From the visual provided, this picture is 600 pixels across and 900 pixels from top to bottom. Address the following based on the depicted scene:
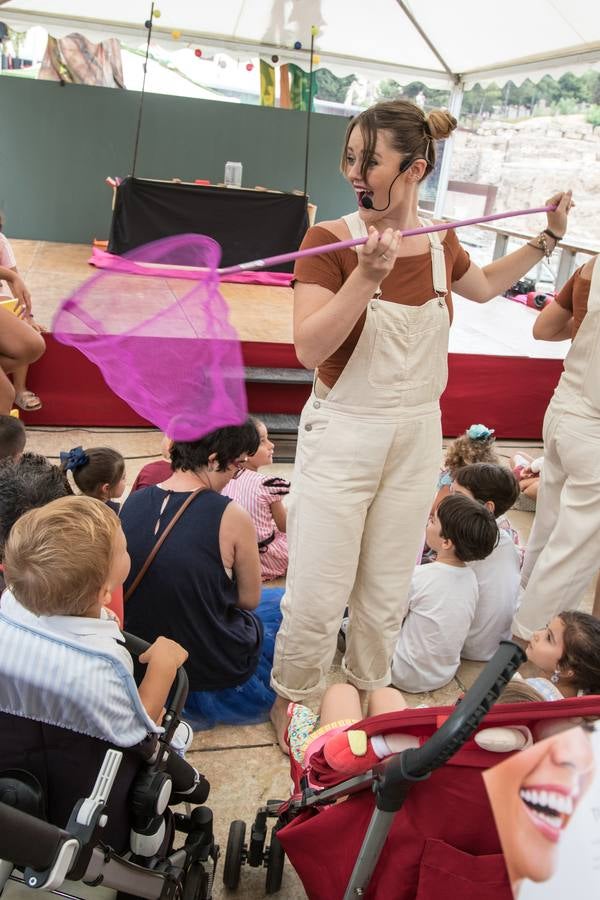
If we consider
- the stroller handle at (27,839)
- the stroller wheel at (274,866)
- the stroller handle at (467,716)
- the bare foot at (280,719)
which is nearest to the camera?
the stroller handle at (467,716)

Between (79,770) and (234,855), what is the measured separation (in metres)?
0.56

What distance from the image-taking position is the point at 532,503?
387cm

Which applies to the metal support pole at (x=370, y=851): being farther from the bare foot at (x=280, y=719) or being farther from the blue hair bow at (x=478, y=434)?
the blue hair bow at (x=478, y=434)

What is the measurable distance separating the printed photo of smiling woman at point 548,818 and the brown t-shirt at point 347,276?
1142 mm

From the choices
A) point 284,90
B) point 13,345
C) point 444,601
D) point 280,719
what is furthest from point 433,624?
point 284,90

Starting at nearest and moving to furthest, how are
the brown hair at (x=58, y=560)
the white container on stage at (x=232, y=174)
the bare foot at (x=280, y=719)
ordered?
the brown hair at (x=58, y=560) → the bare foot at (x=280, y=719) → the white container on stage at (x=232, y=174)

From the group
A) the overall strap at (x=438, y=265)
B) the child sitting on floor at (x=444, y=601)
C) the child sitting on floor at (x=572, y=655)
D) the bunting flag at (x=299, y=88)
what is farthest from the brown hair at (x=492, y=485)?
the bunting flag at (x=299, y=88)

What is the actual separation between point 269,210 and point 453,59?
4.50 meters

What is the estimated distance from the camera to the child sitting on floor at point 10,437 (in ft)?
7.54

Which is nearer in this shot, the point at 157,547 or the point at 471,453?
the point at 157,547

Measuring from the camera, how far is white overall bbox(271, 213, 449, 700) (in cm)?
170

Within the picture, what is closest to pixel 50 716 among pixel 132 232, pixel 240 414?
pixel 240 414

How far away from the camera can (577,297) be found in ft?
7.59

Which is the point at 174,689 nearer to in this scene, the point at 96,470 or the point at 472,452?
the point at 96,470
